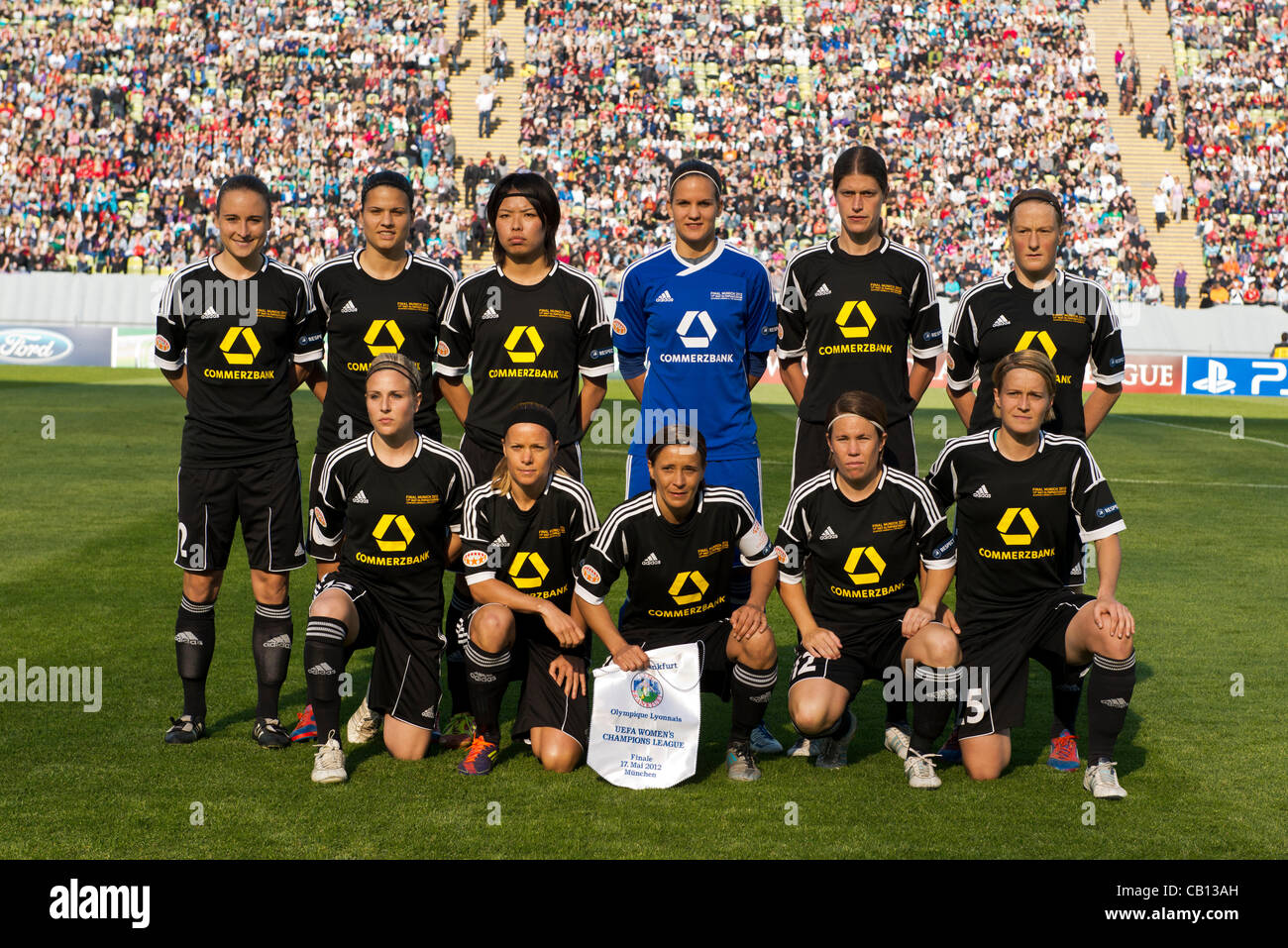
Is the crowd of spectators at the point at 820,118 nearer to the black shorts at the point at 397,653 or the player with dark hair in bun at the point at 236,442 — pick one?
the player with dark hair in bun at the point at 236,442

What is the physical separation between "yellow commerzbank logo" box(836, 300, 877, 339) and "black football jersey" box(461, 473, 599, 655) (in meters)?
1.45

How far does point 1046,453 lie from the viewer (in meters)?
5.77

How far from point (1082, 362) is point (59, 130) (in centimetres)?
3335

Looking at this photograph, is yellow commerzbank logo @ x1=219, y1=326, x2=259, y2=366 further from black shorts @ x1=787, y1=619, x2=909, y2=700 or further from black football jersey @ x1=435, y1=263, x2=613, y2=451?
black shorts @ x1=787, y1=619, x2=909, y2=700

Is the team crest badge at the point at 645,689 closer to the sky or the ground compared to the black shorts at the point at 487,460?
closer to the ground

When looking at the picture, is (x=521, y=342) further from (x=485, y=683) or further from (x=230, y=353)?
(x=485, y=683)

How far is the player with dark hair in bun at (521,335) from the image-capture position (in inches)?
239

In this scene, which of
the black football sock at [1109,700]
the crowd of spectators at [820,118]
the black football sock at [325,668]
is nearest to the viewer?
the black football sock at [1109,700]

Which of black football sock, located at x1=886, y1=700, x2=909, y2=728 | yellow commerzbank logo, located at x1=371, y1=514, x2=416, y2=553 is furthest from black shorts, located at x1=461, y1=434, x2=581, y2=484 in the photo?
black football sock, located at x1=886, y1=700, x2=909, y2=728

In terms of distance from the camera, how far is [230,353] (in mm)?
5965

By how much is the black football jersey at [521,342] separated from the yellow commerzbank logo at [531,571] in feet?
1.90

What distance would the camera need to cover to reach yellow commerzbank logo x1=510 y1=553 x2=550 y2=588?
5828 mm

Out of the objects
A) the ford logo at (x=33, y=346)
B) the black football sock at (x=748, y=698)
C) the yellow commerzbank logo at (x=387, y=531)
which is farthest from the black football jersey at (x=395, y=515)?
the ford logo at (x=33, y=346)

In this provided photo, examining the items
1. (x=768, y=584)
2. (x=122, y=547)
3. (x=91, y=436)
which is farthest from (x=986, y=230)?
(x=768, y=584)
